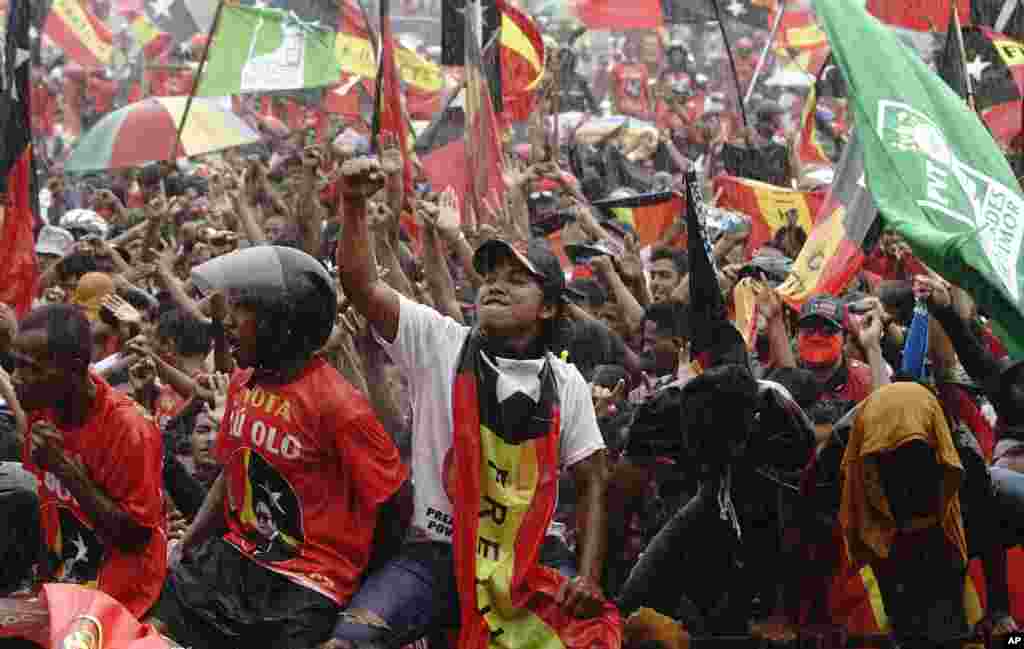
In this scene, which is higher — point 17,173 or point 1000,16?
point 17,173

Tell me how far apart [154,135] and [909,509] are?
943 cm

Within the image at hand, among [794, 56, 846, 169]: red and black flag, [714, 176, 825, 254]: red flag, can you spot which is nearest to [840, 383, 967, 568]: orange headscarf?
[714, 176, 825, 254]: red flag

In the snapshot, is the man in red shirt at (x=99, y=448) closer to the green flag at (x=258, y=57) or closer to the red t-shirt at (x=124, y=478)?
the red t-shirt at (x=124, y=478)

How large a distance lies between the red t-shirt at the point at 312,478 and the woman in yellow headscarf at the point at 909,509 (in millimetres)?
1402

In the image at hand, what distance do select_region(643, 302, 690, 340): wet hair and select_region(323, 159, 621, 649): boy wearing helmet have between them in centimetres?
243

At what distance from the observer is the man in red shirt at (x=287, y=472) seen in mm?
5293

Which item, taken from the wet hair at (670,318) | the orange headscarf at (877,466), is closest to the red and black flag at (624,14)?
the wet hair at (670,318)

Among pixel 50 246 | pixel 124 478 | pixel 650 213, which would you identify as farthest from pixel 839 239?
pixel 50 246

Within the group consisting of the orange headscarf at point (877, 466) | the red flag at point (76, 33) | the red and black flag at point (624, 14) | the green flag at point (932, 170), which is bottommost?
the red flag at point (76, 33)

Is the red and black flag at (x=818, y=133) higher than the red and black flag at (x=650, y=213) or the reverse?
the reverse

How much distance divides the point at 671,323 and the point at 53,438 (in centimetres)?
326

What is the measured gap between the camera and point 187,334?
8242 mm

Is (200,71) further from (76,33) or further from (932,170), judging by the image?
(932,170)

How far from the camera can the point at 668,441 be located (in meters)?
6.13
